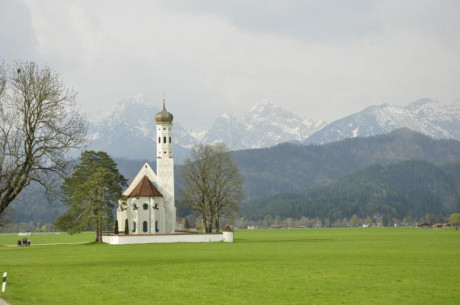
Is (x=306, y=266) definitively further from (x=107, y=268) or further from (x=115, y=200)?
(x=115, y=200)

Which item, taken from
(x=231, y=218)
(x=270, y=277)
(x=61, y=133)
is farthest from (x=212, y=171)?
(x=270, y=277)

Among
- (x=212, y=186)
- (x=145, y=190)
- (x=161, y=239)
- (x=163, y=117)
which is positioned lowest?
(x=161, y=239)

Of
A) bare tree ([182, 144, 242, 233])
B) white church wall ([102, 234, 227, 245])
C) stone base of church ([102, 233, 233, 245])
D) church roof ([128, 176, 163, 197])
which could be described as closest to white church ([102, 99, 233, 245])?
church roof ([128, 176, 163, 197])

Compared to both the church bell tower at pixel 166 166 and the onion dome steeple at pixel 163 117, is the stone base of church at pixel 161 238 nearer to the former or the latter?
the church bell tower at pixel 166 166

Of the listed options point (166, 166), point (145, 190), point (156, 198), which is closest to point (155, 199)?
point (156, 198)

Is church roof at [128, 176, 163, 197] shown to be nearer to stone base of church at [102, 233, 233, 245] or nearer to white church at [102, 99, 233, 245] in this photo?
white church at [102, 99, 233, 245]

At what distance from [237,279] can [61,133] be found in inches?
652

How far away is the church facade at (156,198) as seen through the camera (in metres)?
100

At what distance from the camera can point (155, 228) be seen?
10038 cm

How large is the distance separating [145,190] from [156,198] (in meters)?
2.03

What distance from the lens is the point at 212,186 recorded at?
9925cm

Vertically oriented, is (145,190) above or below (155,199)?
above

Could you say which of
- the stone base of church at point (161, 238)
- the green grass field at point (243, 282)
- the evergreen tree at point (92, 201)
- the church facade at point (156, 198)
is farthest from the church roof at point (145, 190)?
the green grass field at point (243, 282)

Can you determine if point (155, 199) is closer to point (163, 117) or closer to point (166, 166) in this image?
point (166, 166)
